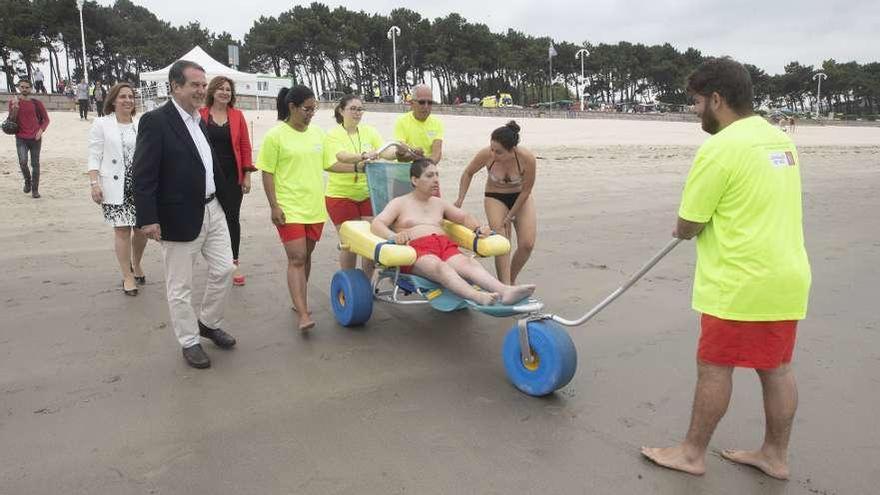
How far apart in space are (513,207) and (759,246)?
293 centimetres

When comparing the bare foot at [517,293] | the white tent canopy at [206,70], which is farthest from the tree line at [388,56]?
the bare foot at [517,293]

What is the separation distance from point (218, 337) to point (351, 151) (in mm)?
1875

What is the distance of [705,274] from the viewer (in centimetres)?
267

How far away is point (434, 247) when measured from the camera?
452 centimetres

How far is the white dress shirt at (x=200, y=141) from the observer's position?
3965mm

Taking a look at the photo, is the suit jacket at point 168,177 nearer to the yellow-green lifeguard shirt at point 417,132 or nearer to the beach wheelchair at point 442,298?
the beach wheelchair at point 442,298

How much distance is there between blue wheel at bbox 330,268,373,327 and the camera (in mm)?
4668

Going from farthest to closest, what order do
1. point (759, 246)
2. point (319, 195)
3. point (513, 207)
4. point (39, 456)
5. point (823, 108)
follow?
point (823, 108) < point (513, 207) < point (319, 195) < point (39, 456) < point (759, 246)

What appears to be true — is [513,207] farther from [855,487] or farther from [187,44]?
[187,44]

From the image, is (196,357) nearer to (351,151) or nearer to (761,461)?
(351,151)

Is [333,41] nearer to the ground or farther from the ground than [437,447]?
farther from the ground

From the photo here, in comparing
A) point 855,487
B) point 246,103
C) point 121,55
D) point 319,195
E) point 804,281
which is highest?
point 121,55

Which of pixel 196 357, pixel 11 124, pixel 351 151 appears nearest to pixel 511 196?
pixel 351 151

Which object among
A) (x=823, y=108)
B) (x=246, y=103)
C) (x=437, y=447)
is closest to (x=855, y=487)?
(x=437, y=447)
